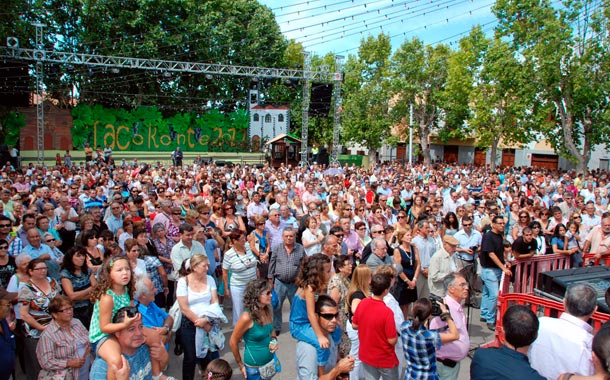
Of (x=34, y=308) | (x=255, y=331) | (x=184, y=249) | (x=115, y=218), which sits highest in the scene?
(x=115, y=218)

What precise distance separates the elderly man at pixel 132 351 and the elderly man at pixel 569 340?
276cm

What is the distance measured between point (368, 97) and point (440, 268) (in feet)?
96.3

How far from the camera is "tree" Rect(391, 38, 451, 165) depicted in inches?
1216

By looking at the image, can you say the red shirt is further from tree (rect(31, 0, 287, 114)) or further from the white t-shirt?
tree (rect(31, 0, 287, 114))

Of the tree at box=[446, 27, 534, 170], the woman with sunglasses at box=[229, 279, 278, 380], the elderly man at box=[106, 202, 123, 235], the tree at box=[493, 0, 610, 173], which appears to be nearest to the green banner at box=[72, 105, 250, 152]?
the tree at box=[446, 27, 534, 170]

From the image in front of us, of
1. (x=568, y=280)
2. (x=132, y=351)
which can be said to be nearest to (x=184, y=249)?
(x=132, y=351)

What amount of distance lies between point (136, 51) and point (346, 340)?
3060 cm

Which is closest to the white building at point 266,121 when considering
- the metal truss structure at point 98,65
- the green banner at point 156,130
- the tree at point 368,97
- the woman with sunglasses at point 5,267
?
the green banner at point 156,130

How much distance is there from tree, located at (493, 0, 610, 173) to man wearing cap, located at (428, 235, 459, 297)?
19443 millimetres

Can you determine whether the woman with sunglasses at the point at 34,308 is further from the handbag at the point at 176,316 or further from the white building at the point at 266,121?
the white building at the point at 266,121

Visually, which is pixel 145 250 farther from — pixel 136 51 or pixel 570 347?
pixel 136 51

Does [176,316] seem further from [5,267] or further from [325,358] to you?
[5,267]

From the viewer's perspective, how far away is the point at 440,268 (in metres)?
5.42

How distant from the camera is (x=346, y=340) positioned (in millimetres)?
4277
